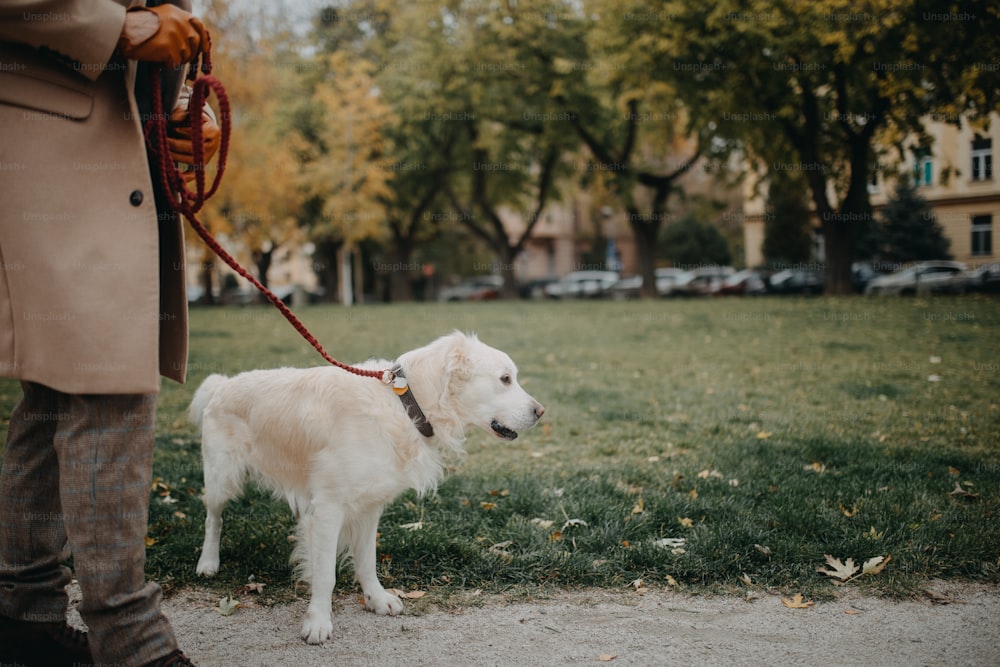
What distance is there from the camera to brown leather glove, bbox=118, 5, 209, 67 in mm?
2107

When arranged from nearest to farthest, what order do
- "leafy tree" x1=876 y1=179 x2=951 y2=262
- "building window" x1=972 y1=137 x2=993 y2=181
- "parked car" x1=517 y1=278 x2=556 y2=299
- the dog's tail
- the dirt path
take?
the dirt path → the dog's tail → "building window" x1=972 y1=137 x2=993 y2=181 → "leafy tree" x1=876 y1=179 x2=951 y2=262 → "parked car" x1=517 y1=278 x2=556 y2=299

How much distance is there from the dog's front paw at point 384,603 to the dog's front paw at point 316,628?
260 millimetres

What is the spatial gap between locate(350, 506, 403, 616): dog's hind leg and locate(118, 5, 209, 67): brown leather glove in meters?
1.99

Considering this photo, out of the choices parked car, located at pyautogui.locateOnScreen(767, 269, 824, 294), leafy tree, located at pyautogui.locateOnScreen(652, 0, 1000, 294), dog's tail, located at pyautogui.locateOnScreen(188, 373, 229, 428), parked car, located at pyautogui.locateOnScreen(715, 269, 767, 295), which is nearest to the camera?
dog's tail, located at pyautogui.locateOnScreen(188, 373, 229, 428)

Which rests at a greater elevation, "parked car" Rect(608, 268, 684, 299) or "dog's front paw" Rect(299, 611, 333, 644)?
"parked car" Rect(608, 268, 684, 299)

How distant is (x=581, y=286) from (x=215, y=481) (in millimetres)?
42813

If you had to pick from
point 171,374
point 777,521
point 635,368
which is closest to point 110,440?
point 171,374

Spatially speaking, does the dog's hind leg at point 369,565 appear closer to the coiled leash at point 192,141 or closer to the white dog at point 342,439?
the white dog at point 342,439

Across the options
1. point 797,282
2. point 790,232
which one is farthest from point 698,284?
point 790,232

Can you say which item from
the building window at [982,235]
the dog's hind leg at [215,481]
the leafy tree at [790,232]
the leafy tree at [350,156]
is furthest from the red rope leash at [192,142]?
the building window at [982,235]

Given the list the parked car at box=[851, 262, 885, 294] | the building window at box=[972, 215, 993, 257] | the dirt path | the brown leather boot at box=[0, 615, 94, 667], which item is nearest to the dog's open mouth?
the dirt path

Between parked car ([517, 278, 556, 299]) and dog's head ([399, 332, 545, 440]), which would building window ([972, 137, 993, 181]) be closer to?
parked car ([517, 278, 556, 299])

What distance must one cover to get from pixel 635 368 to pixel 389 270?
119 feet

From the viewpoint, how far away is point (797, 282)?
3803 cm
